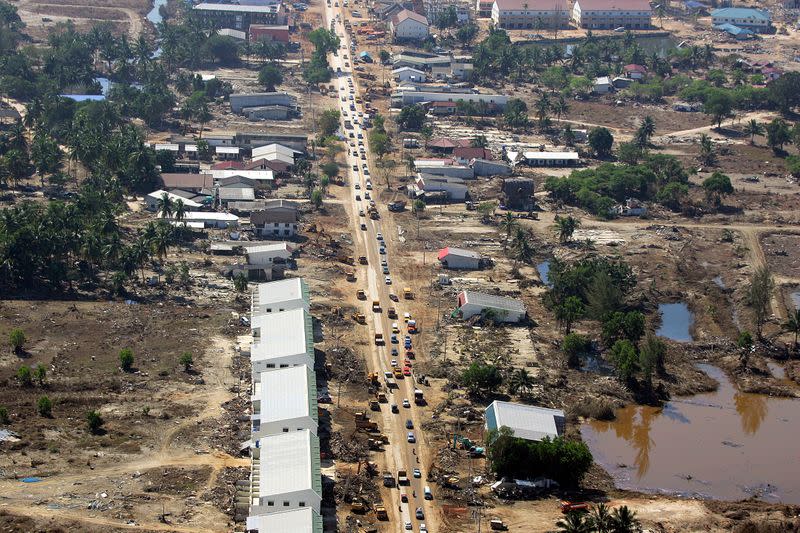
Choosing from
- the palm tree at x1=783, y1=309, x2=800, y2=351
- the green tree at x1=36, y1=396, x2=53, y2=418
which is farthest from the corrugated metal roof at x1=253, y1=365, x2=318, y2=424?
the palm tree at x1=783, y1=309, x2=800, y2=351

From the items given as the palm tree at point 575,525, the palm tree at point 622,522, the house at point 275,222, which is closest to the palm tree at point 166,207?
the house at point 275,222

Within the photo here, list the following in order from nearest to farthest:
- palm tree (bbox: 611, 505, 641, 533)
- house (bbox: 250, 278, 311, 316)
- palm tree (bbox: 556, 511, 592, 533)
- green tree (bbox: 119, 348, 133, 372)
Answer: palm tree (bbox: 556, 511, 592, 533) → palm tree (bbox: 611, 505, 641, 533) → green tree (bbox: 119, 348, 133, 372) → house (bbox: 250, 278, 311, 316)

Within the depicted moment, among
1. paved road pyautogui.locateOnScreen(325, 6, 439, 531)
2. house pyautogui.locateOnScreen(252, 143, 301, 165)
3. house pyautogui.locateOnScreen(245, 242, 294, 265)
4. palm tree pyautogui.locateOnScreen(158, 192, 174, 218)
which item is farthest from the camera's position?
house pyautogui.locateOnScreen(252, 143, 301, 165)

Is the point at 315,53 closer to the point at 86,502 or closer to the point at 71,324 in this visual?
the point at 71,324

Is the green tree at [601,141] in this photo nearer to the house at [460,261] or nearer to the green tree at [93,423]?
the house at [460,261]

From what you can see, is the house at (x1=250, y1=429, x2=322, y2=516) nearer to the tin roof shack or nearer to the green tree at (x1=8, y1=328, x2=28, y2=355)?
the green tree at (x1=8, y1=328, x2=28, y2=355)

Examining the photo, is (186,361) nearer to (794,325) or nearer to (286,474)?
(286,474)

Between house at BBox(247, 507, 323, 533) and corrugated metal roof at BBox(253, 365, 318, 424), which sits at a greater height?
corrugated metal roof at BBox(253, 365, 318, 424)
